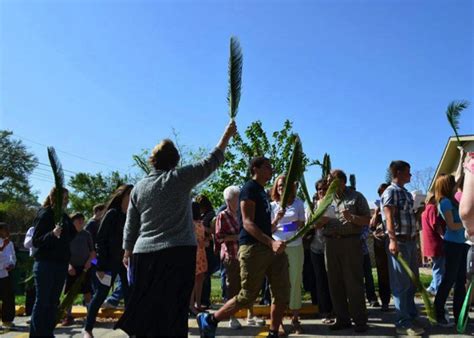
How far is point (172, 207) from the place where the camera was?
4.26 m

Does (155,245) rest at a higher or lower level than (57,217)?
lower

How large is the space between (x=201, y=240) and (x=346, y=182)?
271 centimetres

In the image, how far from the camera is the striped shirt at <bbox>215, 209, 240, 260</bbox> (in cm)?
720

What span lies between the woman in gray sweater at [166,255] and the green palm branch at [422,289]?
2670 millimetres

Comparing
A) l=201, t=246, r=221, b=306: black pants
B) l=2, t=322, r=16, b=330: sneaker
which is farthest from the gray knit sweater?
l=201, t=246, r=221, b=306: black pants

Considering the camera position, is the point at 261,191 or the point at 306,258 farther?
the point at 306,258

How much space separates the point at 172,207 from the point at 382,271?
554 centimetres

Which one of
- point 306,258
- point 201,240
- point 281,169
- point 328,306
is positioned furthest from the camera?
point 281,169

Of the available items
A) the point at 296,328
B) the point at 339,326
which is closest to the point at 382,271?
the point at 339,326

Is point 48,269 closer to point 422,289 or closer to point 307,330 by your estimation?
point 307,330

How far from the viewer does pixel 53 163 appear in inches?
203

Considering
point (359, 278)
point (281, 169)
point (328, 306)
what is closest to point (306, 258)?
point (328, 306)

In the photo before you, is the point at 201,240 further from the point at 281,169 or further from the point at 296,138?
the point at 281,169

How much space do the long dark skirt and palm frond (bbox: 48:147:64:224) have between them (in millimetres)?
1670
